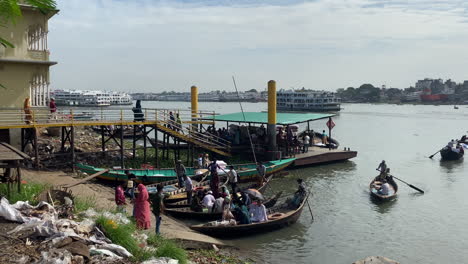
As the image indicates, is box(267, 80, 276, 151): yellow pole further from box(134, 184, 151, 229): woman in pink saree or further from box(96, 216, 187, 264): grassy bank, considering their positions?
box(96, 216, 187, 264): grassy bank

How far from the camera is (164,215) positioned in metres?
16.8

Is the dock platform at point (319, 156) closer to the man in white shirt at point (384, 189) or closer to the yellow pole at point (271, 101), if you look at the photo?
the yellow pole at point (271, 101)

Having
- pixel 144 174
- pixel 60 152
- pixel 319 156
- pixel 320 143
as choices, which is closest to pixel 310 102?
pixel 320 143

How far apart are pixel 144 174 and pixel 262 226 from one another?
8489 mm

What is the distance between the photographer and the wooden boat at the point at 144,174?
2130cm

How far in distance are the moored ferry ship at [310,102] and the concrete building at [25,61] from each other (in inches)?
3811

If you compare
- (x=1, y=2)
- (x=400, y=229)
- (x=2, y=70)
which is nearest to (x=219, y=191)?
(x=400, y=229)

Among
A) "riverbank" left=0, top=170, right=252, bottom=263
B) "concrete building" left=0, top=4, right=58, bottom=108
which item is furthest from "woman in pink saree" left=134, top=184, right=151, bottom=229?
"concrete building" left=0, top=4, right=58, bottom=108

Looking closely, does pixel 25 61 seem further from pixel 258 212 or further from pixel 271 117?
pixel 258 212

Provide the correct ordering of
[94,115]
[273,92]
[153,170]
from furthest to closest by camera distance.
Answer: [273,92], [94,115], [153,170]

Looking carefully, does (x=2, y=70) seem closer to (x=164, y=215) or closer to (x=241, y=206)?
(x=164, y=215)

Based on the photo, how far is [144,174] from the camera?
22.4m

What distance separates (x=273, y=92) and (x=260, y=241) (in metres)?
15.5

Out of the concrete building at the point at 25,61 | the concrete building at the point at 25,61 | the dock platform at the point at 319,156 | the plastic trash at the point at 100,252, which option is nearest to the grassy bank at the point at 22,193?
the plastic trash at the point at 100,252
